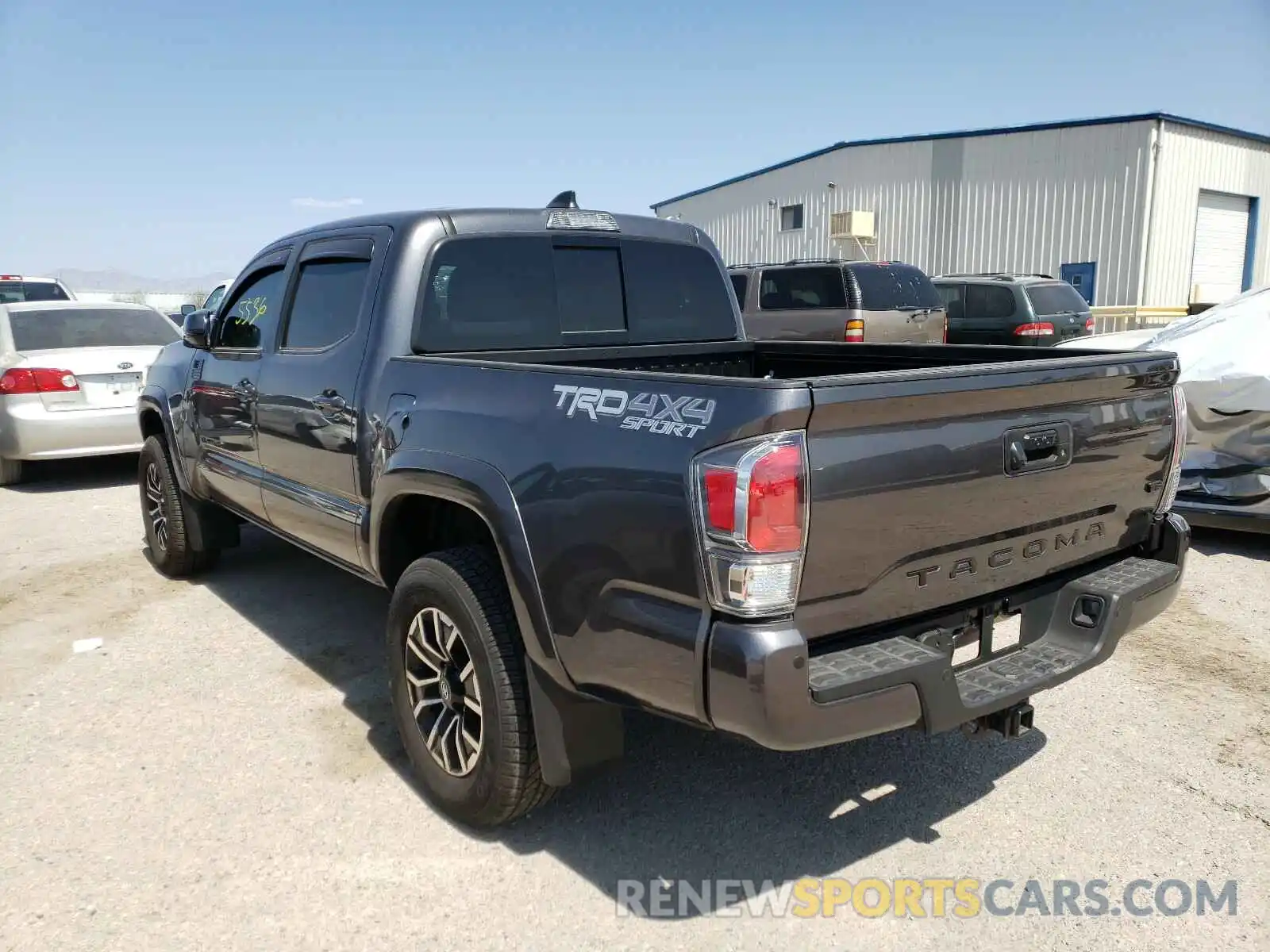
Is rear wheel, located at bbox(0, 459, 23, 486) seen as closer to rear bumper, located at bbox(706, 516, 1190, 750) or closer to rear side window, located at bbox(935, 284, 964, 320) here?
rear bumper, located at bbox(706, 516, 1190, 750)

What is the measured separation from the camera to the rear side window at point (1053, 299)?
47.5 feet

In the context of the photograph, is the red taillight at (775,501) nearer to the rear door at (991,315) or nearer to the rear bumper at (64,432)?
the rear bumper at (64,432)

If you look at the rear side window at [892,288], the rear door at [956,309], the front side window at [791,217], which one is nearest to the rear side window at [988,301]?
the rear door at [956,309]

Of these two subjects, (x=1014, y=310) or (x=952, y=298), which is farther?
(x=952, y=298)

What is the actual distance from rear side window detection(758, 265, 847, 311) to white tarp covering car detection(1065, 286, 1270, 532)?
6.21 m

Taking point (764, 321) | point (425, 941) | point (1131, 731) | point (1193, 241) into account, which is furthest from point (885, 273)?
point (1193, 241)

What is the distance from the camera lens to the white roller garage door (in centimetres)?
2372

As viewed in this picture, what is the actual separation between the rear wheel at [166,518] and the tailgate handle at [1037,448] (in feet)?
15.3

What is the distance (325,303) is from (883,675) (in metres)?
→ 2.82

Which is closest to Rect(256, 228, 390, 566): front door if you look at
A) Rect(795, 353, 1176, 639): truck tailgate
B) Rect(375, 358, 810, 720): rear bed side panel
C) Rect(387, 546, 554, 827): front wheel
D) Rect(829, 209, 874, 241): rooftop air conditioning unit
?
Rect(387, 546, 554, 827): front wheel

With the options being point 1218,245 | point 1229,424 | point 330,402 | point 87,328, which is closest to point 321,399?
point 330,402

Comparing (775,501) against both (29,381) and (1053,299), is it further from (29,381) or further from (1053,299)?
(1053,299)

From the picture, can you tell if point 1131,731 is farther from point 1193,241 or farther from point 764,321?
point 1193,241

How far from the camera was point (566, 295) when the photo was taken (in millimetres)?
4031
